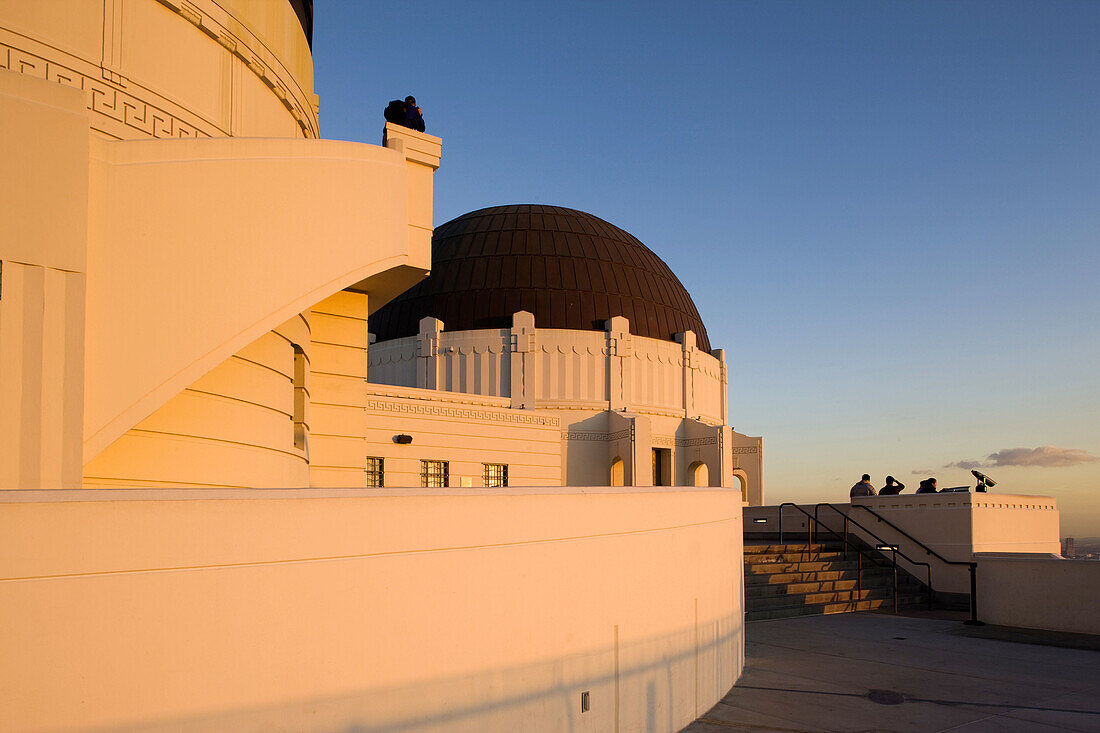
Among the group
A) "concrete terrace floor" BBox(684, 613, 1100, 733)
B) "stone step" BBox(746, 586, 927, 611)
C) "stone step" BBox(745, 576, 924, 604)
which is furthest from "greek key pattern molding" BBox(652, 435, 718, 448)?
"concrete terrace floor" BBox(684, 613, 1100, 733)

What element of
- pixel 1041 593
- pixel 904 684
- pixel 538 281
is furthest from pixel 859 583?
pixel 538 281

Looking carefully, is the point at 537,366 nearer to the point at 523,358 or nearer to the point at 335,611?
the point at 523,358

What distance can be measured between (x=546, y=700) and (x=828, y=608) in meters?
11.8

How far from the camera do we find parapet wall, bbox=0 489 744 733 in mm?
4254

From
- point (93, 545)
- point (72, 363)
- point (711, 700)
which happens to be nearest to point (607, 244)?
point (711, 700)

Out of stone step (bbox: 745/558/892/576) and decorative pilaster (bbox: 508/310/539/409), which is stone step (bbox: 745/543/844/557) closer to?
stone step (bbox: 745/558/892/576)

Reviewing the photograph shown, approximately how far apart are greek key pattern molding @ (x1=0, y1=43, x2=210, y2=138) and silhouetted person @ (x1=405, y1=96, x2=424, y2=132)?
2516mm

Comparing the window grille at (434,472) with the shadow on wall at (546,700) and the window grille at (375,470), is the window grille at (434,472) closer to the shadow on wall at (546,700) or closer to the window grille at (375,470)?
the window grille at (375,470)

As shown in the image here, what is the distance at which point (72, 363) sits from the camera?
22.0 feet

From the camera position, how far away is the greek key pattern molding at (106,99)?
800 cm

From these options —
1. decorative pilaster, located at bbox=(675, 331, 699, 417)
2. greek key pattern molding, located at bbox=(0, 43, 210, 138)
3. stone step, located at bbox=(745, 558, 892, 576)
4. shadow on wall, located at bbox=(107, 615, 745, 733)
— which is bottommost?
stone step, located at bbox=(745, 558, 892, 576)

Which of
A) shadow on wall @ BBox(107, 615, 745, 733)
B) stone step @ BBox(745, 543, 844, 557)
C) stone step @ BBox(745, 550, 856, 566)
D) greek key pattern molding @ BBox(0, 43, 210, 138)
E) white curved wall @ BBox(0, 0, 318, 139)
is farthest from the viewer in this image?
stone step @ BBox(745, 543, 844, 557)

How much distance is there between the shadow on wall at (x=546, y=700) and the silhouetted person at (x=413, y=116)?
269 inches

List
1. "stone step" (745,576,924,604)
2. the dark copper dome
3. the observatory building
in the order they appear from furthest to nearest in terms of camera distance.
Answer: the dark copper dome < "stone step" (745,576,924,604) < the observatory building
